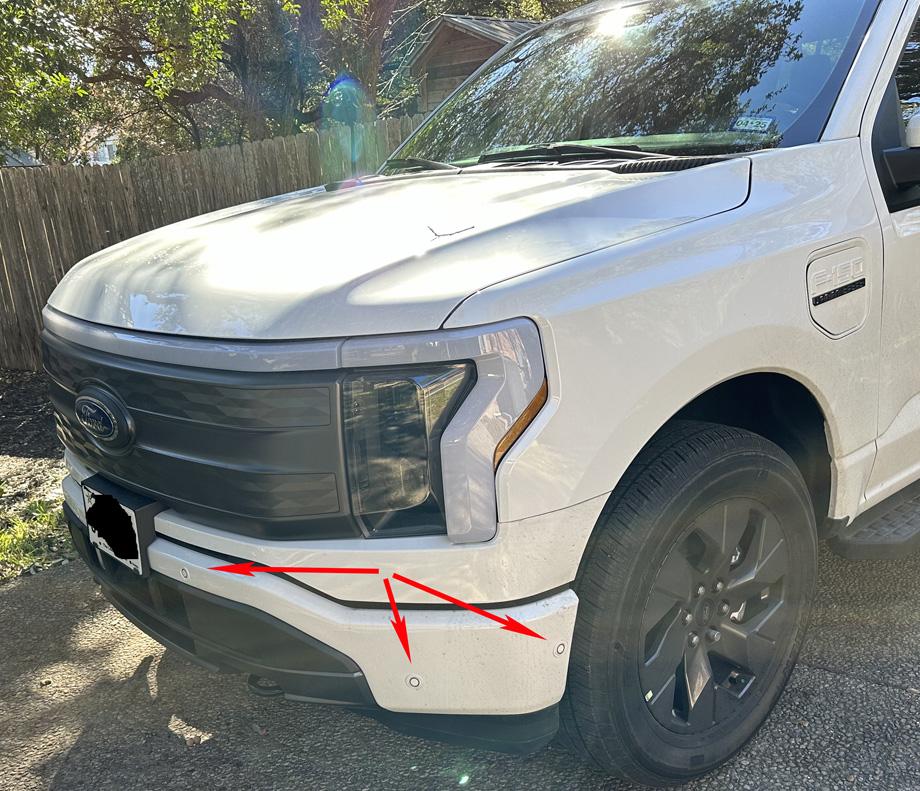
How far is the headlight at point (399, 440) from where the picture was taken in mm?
1643

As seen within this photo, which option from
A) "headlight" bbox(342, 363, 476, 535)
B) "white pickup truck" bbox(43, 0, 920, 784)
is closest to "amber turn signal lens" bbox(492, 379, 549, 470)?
"white pickup truck" bbox(43, 0, 920, 784)

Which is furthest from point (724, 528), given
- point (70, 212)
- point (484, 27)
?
point (484, 27)

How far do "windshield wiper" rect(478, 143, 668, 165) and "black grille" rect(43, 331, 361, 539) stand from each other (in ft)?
4.28

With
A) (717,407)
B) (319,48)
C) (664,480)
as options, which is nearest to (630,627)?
(664,480)

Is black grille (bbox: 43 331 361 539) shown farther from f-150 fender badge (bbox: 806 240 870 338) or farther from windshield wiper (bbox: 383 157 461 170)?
windshield wiper (bbox: 383 157 461 170)

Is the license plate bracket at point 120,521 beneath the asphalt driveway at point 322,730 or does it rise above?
above

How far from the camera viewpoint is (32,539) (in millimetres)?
3965

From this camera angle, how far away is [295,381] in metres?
1.67

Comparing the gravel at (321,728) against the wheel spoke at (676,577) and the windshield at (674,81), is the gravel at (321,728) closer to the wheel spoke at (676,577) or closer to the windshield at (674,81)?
the wheel spoke at (676,577)

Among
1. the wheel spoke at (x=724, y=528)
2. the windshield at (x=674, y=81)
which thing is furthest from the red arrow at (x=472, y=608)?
the windshield at (x=674, y=81)

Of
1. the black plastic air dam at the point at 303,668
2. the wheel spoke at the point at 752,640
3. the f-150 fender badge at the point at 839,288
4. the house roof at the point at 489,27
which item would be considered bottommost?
the wheel spoke at the point at 752,640

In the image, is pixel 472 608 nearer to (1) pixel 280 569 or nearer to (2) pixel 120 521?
(1) pixel 280 569

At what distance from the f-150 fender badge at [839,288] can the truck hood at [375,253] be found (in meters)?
0.28

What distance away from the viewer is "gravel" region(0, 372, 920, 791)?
2.29 m
